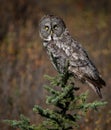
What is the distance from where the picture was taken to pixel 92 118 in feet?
25.3

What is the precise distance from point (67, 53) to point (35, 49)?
5990 millimetres

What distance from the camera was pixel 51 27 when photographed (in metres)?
6.52

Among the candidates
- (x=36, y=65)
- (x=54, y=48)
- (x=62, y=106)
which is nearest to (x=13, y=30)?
(x=36, y=65)

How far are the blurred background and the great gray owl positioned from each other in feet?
1.42

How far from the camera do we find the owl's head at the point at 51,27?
638 centimetres

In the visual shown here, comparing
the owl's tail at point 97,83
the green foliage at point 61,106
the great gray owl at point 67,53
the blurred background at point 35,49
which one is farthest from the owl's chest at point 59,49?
the green foliage at point 61,106

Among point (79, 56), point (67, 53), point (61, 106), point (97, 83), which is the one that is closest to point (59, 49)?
point (67, 53)

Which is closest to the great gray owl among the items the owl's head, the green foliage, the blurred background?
the owl's head

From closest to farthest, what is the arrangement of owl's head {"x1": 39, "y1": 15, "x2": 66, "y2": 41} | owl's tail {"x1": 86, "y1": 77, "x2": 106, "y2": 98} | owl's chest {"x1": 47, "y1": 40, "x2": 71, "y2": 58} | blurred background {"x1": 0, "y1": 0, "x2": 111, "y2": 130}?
owl's tail {"x1": 86, "y1": 77, "x2": 106, "y2": 98} → owl's chest {"x1": 47, "y1": 40, "x2": 71, "y2": 58} → owl's head {"x1": 39, "y1": 15, "x2": 66, "y2": 41} → blurred background {"x1": 0, "y1": 0, "x2": 111, "y2": 130}

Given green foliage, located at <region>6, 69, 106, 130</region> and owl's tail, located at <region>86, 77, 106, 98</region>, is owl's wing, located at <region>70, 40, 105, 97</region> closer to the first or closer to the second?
owl's tail, located at <region>86, 77, 106, 98</region>

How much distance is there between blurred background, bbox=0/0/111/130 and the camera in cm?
849

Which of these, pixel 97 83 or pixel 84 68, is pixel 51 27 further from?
pixel 97 83

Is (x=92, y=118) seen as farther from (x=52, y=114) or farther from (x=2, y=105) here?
(x=52, y=114)

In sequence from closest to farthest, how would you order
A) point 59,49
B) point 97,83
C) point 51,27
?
point 97,83 → point 59,49 → point 51,27
